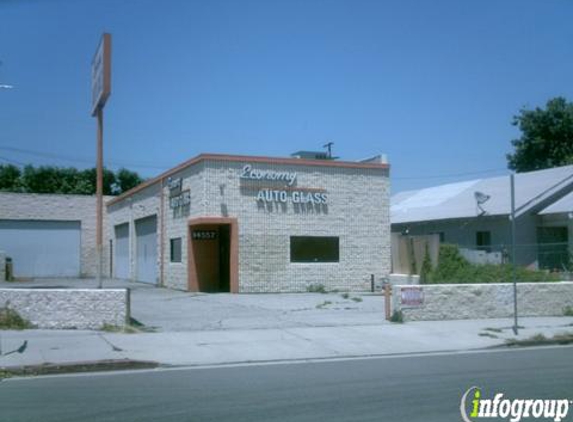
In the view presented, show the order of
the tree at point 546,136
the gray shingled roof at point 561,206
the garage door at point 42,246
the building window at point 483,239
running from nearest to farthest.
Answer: the gray shingled roof at point 561,206 → the building window at point 483,239 → the garage door at point 42,246 → the tree at point 546,136

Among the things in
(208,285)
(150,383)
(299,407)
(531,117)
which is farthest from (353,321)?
(531,117)

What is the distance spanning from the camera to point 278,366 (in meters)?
12.7

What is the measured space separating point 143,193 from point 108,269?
38.6 ft

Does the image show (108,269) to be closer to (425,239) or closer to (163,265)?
(163,265)

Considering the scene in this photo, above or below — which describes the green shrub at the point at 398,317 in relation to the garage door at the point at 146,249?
below

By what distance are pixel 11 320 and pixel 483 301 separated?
1190 cm

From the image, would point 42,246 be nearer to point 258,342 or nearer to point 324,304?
point 324,304

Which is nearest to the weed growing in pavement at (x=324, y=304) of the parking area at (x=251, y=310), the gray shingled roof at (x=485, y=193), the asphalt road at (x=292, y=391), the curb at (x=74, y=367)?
the parking area at (x=251, y=310)

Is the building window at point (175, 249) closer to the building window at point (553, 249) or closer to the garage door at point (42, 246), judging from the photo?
the building window at point (553, 249)

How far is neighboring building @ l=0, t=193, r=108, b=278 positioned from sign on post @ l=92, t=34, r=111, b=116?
27.5 meters

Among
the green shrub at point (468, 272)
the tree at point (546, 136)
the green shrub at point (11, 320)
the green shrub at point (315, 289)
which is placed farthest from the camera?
the tree at point (546, 136)

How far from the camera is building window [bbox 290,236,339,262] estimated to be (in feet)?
96.3

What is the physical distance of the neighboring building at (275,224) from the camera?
28.2 m

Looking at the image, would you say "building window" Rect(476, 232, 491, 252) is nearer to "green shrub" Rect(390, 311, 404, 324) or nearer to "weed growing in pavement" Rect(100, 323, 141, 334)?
"green shrub" Rect(390, 311, 404, 324)
